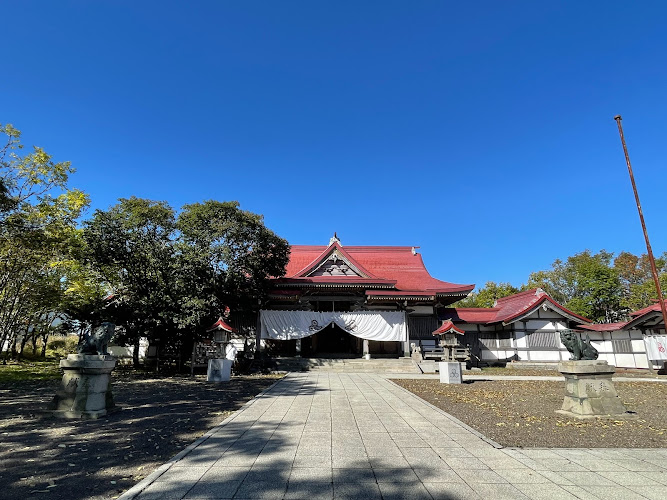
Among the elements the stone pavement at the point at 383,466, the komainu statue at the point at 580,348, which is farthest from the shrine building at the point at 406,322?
the stone pavement at the point at 383,466

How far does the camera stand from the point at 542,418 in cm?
687

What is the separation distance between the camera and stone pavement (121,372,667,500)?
3.45 meters

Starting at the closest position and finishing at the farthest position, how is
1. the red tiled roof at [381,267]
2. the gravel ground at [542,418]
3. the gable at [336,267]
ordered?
the gravel ground at [542,418]
the red tiled roof at [381,267]
the gable at [336,267]

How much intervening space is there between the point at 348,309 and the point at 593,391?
1498cm

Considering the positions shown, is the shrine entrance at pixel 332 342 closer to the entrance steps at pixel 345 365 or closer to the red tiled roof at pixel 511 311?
the entrance steps at pixel 345 365

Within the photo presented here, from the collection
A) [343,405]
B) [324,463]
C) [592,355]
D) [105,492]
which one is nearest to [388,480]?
[324,463]

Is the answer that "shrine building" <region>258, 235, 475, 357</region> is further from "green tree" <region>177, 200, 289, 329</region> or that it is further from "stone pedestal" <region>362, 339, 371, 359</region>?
"green tree" <region>177, 200, 289, 329</region>

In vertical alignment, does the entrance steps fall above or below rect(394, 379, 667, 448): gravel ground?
above

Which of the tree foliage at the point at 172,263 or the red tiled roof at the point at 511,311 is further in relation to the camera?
the red tiled roof at the point at 511,311

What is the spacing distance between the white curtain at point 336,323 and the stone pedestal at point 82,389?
1185 centimetres

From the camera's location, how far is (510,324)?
20.5 metres

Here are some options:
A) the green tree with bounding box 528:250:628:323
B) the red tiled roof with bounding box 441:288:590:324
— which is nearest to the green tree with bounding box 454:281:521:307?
the green tree with bounding box 528:250:628:323

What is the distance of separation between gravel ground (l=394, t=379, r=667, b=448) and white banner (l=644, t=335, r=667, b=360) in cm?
570

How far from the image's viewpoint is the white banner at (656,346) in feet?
52.4
